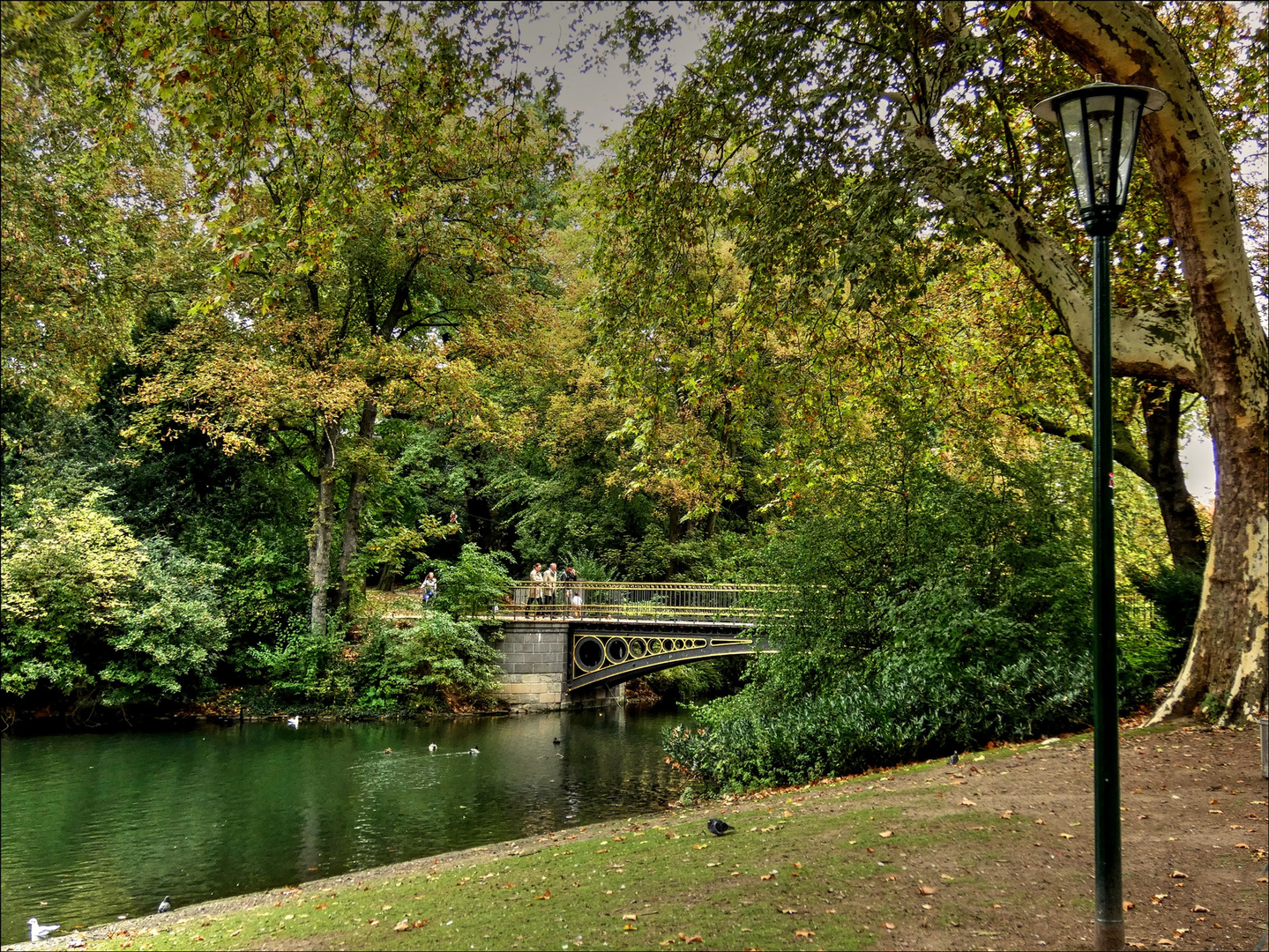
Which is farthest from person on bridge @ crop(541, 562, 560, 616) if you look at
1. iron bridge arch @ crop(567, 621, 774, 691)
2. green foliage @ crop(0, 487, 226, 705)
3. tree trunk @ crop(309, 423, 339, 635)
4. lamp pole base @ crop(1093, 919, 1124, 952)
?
lamp pole base @ crop(1093, 919, 1124, 952)

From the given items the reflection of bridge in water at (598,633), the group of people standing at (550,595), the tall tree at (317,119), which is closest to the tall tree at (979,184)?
the tall tree at (317,119)

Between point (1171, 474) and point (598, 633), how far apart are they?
1566 cm

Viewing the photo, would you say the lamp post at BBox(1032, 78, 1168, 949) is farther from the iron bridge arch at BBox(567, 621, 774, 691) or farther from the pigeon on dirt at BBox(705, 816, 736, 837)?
the iron bridge arch at BBox(567, 621, 774, 691)

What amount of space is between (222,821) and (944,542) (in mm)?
11383

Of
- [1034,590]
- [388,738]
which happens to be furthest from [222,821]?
[1034,590]

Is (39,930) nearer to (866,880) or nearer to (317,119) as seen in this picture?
(866,880)

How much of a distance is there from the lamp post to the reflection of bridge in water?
63.6 feet

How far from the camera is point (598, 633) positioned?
25391mm

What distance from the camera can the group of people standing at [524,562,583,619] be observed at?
26000 mm

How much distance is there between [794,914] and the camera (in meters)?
4.97

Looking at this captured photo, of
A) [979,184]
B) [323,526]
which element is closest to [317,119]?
[979,184]

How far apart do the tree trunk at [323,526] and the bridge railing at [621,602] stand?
4951mm

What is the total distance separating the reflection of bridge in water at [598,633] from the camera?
2414 cm

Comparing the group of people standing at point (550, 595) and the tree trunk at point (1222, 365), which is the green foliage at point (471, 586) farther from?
the tree trunk at point (1222, 365)
